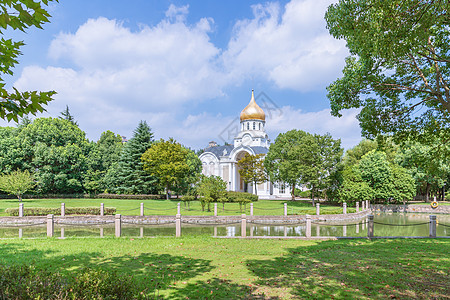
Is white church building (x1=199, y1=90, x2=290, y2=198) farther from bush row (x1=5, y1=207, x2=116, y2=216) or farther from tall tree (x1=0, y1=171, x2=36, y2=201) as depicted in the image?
tall tree (x1=0, y1=171, x2=36, y2=201)

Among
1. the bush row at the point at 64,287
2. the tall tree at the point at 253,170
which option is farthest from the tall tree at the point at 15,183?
the tall tree at the point at 253,170

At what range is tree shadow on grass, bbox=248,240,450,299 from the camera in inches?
212

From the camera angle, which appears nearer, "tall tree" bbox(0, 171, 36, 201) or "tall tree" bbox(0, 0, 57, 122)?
"tall tree" bbox(0, 0, 57, 122)

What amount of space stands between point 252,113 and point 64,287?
53661 mm

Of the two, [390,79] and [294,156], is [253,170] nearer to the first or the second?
[294,156]

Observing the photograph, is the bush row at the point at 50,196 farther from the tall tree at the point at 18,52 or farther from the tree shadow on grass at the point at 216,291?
the tall tree at the point at 18,52

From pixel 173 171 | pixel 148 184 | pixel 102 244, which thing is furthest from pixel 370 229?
pixel 148 184

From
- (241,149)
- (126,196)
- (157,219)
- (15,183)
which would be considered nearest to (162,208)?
(157,219)

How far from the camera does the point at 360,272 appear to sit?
6637 mm

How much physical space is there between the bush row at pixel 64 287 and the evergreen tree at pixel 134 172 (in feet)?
108

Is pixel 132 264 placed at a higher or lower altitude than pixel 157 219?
higher

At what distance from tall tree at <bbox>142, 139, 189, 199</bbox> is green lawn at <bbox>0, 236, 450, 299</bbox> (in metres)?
22.8

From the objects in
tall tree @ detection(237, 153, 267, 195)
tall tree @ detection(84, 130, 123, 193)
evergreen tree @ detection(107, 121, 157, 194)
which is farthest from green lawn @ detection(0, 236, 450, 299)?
tall tree @ detection(237, 153, 267, 195)

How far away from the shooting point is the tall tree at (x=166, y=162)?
3391cm
